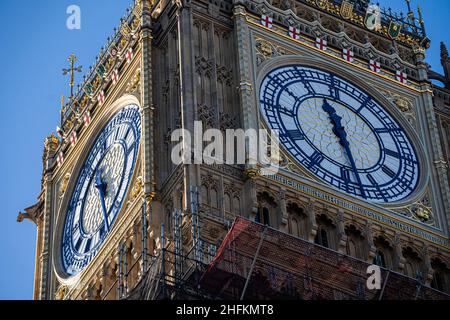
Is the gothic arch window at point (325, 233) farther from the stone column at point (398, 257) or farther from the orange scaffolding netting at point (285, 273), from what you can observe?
the orange scaffolding netting at point (285, 273)

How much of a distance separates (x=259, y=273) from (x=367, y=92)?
26.6 ft

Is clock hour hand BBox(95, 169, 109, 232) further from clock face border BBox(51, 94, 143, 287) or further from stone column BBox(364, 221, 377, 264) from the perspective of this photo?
stone column BBox(364, 221, 377, 264)

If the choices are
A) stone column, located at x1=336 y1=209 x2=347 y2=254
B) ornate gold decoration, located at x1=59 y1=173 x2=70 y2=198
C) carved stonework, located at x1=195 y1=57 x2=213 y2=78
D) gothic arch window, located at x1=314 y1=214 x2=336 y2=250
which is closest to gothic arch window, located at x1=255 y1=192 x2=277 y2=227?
gothic arch window, located at x1=314 y1=214 x2=336 y2=250

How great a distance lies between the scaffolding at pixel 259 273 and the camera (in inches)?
1205

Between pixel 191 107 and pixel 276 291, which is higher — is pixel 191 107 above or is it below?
above

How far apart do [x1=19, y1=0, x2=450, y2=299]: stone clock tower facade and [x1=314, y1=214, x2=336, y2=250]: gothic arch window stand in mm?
40

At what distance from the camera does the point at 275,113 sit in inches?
1419

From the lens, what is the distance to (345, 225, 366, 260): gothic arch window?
3475cm

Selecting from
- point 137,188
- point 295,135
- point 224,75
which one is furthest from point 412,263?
point 137,188

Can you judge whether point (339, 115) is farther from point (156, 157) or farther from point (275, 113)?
point (156, 157)

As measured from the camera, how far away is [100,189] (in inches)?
1464

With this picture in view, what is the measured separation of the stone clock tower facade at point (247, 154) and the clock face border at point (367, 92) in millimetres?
39
